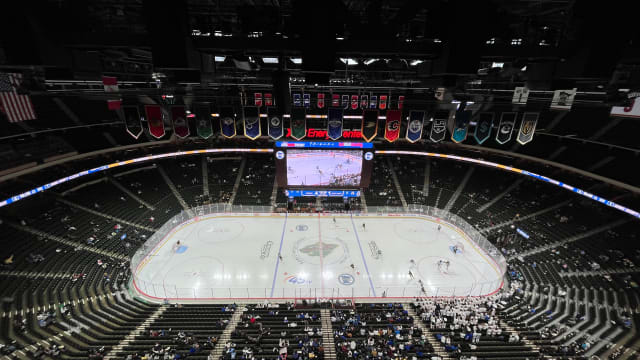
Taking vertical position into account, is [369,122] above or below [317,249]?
above

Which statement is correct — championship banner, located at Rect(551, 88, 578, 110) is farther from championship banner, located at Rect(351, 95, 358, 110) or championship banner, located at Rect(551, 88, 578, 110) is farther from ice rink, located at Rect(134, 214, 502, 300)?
ice rink, located at Rect(134, 214, 502, 300)

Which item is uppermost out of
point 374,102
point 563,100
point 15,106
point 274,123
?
point 563,100

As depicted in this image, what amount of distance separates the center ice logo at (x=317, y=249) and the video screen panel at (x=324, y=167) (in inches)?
216

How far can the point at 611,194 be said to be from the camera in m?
21.0

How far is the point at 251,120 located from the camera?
13.8m

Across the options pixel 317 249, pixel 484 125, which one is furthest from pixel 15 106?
pixel 484 125

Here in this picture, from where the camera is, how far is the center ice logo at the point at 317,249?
21.3m

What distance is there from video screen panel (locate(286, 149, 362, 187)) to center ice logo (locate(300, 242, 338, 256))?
549cm

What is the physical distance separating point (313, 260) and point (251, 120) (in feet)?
37.6

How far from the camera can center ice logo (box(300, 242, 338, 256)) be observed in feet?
70.0

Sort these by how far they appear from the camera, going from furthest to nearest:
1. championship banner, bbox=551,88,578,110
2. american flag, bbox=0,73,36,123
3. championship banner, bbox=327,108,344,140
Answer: championship banner, bbox=327,108,344,140, american flag, bbox=0,73,36,123, championship banner, bbox=551,88,578,110

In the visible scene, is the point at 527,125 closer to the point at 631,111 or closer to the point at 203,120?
the point at 631,111

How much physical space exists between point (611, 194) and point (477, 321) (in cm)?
1650

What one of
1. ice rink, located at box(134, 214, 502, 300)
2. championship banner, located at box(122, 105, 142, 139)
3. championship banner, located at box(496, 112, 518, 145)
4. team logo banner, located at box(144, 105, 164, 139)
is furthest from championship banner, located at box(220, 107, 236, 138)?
championship banner, located at box(496, 112, 518, 145)
